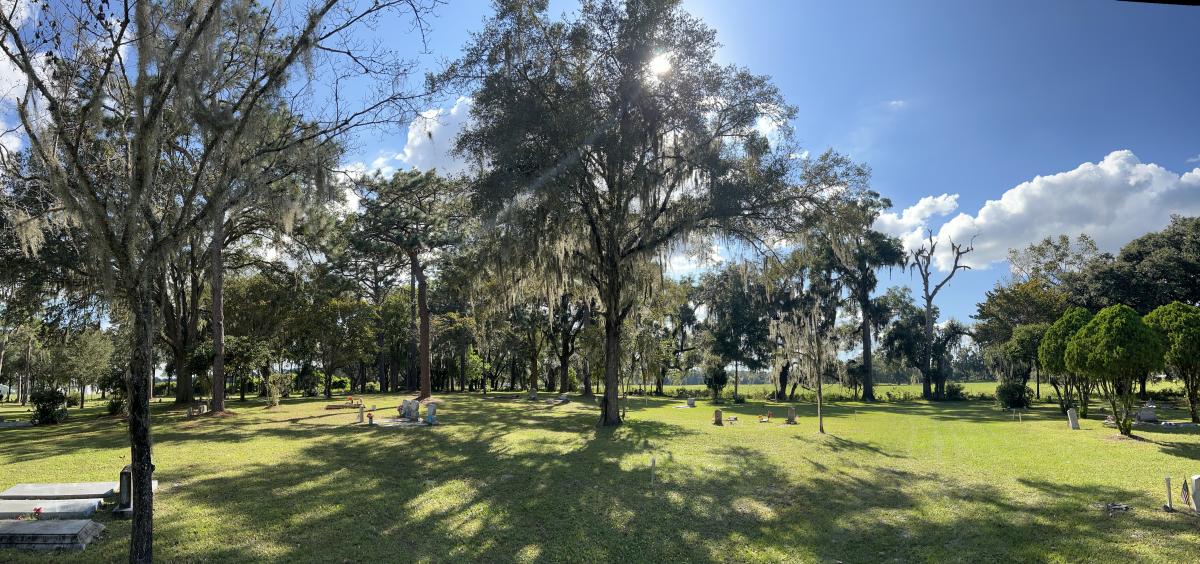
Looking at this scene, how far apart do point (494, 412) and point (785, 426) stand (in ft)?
35.6

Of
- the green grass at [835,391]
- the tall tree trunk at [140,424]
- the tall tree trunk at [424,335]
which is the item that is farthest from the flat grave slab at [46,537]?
the green grass at [835,391]

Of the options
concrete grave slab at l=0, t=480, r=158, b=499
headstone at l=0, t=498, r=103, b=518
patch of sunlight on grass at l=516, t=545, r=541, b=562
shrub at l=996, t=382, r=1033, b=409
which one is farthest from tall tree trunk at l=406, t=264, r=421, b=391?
shrub at l=996, t=382, r=1033, b=409

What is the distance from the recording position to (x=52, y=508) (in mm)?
7035

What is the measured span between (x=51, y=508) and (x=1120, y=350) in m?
21.1

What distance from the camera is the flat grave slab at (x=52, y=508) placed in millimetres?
6902

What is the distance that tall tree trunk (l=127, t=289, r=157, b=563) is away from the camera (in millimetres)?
5082

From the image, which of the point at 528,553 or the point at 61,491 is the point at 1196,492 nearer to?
the point at 528,553

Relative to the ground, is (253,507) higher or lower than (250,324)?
lower

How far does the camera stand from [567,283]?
762 inches

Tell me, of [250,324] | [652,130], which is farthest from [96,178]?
[250,324]

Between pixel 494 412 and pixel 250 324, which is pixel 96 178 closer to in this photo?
pixel 494 412

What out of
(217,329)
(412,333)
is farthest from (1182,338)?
(412,333)

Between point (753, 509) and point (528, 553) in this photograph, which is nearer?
point (528, 553)

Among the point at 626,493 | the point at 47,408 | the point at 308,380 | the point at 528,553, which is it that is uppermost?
the point at 47,408
